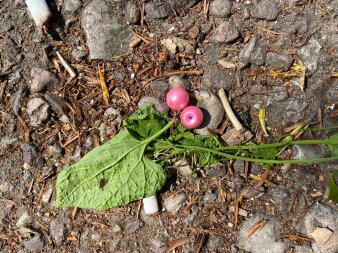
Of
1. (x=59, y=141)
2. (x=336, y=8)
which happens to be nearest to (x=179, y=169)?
(x=59, y=141)

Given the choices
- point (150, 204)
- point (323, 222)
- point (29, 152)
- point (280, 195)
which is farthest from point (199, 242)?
point (29, 152)

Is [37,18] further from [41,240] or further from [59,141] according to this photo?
[41,240]

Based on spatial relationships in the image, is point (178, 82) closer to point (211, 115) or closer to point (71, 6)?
point (211, 115)

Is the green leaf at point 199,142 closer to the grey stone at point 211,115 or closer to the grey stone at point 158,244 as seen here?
the grey stone at point 211,115

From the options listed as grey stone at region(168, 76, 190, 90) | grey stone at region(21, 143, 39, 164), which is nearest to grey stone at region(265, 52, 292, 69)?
grey stone at region(168, 76, 190, 90)

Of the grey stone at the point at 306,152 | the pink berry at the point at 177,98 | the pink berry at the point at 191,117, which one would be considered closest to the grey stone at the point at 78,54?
the pink berry at the point at 177,98

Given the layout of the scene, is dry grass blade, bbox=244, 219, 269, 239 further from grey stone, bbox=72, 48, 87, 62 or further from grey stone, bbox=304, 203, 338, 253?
grey stone, bbox=72, 48, 87, 62
